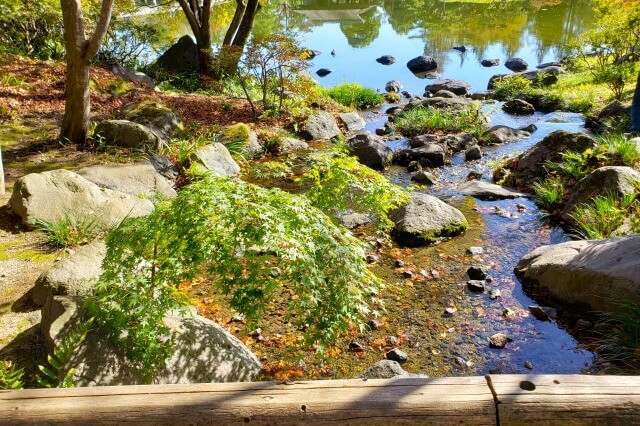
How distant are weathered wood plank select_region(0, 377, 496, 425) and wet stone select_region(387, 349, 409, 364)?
2818 millimetres

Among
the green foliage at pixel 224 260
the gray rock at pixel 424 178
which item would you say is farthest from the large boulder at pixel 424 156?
the green foliage at pixel 224 260

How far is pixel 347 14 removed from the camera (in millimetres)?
38281

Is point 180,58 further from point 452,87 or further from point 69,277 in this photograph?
point 69,277

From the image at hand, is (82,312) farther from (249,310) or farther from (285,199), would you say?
(285,199)

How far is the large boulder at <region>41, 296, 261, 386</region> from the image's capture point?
133 inches

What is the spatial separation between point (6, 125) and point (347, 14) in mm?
32964

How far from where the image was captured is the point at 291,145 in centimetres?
1194

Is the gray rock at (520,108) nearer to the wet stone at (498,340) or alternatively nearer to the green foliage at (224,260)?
the wet stone at (498,340)

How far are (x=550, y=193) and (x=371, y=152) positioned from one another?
408cm

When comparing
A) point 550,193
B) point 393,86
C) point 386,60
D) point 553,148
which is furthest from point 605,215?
point 386,60

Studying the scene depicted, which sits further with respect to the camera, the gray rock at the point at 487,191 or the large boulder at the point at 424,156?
the large boulder at the point at 424,156

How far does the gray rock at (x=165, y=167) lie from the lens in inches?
351

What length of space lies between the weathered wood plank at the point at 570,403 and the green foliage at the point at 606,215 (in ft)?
17.8

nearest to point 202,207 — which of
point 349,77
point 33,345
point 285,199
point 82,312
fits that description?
point 285,199
